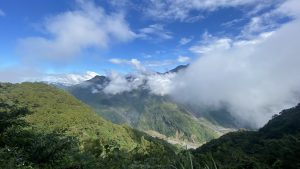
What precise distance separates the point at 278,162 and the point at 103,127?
145888 mm

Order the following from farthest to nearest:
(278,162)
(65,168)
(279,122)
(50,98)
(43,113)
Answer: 1. (50,98)
2. (279,122)
3. (43,113)
4. (278,162)
5. (65,168)

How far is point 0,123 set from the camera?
567 inches

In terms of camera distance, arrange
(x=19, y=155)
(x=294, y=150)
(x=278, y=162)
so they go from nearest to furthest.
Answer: (x=19, y=155) → (x=278, y=162) → (x=294, y=150)

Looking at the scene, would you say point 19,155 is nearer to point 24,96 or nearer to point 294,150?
point 294,150

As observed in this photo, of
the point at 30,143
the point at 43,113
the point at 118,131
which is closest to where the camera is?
the point at 30,143

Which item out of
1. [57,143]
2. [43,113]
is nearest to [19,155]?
[57,143]

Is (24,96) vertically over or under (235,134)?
over

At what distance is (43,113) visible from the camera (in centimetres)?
14350

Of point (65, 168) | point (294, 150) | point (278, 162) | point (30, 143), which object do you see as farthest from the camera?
point (294, 150)

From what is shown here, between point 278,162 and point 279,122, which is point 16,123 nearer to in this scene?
point 278,162

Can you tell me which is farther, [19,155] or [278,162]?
A: [278,162]

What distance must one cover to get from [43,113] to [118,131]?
40378 mm

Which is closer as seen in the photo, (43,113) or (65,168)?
(65,168)

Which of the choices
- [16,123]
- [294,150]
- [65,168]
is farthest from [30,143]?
[294,150]
